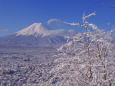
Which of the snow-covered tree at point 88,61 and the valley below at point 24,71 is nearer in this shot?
the snow-covered tree at point 88,61

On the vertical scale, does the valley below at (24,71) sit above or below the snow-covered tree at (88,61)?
below

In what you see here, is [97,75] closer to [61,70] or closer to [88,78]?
[88,78]

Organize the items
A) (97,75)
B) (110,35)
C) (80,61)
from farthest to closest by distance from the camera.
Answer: (110,35) < (80,61) < (97,75)

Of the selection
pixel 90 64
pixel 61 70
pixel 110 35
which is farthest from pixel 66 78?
pixel 110 35

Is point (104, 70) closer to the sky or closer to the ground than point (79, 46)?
closer to the ground

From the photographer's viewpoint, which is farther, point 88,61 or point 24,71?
point 24,71

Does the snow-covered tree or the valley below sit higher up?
the snow-covered tree

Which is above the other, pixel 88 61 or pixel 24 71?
pixel 88 61

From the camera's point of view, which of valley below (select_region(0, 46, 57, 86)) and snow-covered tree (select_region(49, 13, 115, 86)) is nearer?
snow-covered tree (select_region(49, 13, 115, 86))
